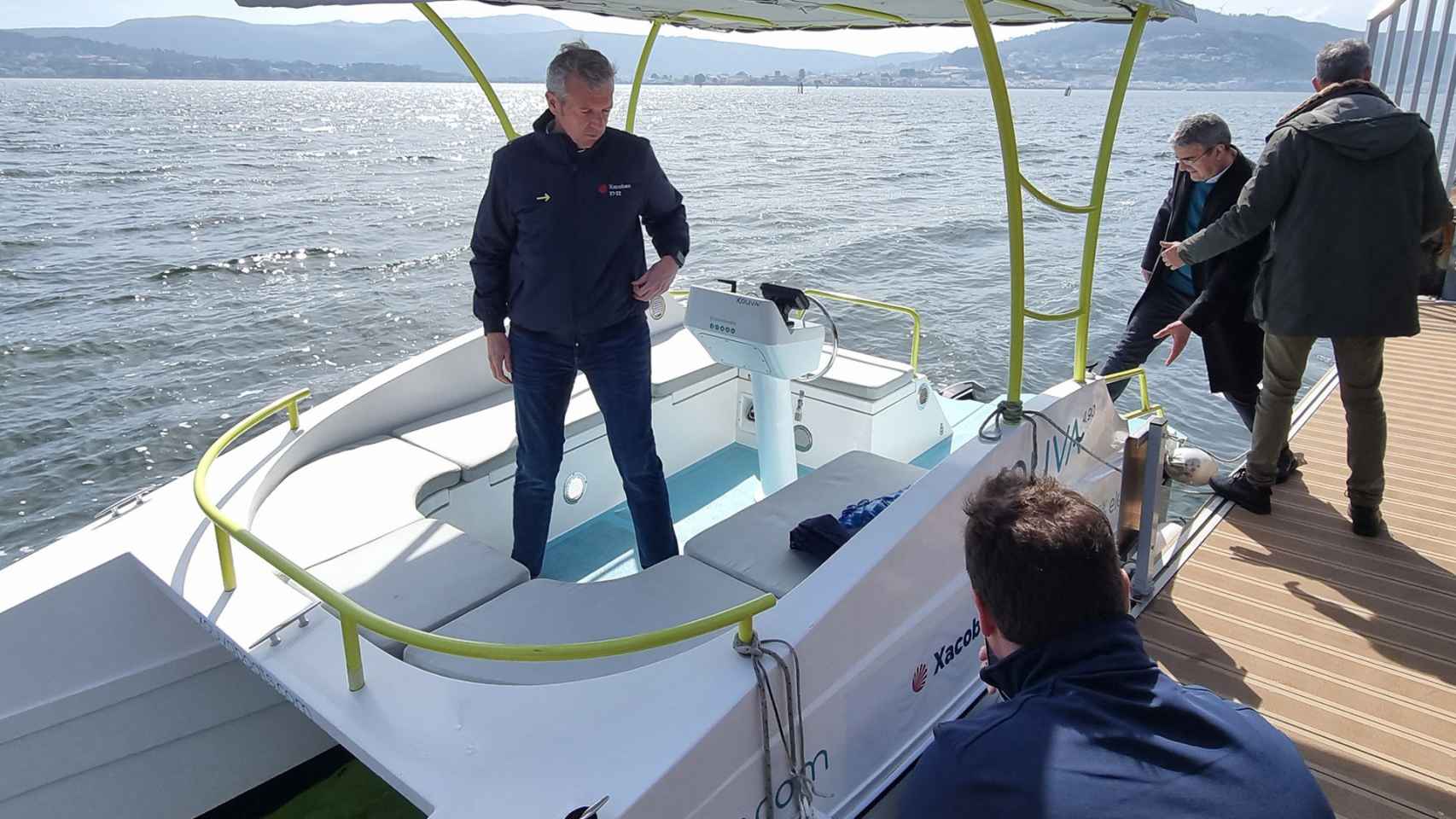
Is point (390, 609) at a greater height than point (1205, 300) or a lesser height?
lesser

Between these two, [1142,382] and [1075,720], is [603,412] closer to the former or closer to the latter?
[1075,720]

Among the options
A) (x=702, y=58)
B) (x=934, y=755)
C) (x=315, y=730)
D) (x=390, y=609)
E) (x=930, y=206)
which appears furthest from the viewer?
(x=702, y=58)

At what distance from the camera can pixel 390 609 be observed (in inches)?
91.7

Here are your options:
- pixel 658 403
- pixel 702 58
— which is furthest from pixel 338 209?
pixel 702 58

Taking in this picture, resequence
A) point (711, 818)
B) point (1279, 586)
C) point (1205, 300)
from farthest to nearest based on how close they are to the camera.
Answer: point (1205, 300), point (1279, 586), point (711, 818)

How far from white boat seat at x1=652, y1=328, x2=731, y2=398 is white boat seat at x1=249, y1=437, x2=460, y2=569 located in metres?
1.18

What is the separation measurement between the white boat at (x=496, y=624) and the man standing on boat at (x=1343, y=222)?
2.21 feet

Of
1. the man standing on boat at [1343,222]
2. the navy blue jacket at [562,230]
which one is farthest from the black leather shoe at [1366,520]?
the navy blue jacket at [562,230]

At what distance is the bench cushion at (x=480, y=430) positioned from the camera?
338 cm

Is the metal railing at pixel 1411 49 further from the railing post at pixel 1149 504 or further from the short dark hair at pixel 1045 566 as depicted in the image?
the short dark hair at pixel 1045 566

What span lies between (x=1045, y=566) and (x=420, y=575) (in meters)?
1.78

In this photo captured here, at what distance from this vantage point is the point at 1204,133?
3.48 m

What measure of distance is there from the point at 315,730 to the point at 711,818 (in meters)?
1.58

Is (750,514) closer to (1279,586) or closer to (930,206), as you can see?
(1279,586)
